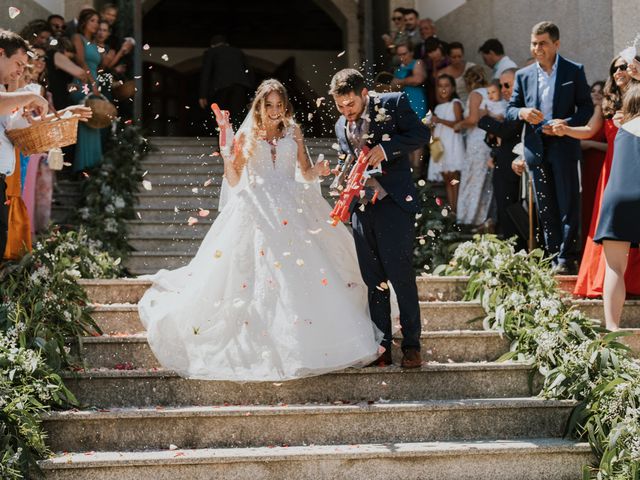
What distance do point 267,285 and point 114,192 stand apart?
4.34m

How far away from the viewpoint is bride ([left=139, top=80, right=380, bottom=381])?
5613 millimetres

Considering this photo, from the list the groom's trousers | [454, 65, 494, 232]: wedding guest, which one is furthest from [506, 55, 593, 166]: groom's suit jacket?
[454, 65, 494, 232]: wedding guest

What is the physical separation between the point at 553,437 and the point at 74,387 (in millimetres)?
2518

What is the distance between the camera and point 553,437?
18.0ft

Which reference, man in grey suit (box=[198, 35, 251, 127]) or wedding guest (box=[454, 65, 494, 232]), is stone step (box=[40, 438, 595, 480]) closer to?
wedding guest (box=[454, 65, 494, 232])

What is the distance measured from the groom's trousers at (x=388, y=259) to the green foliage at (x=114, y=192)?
10.7 ft

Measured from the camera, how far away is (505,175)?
8.28 m

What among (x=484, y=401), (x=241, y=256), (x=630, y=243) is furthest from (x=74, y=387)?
(x=630, y=243)

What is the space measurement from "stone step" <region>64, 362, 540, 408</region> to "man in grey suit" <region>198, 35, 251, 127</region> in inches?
252

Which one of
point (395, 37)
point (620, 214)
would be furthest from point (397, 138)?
point (395, 37)

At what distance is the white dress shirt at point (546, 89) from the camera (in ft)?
23.9

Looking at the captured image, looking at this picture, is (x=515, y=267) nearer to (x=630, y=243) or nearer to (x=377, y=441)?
(x=630, y=243)

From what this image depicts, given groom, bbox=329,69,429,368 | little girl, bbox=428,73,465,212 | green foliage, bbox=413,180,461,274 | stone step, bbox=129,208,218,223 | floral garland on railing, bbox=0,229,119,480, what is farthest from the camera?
little girl, bbox=428,73,465,212

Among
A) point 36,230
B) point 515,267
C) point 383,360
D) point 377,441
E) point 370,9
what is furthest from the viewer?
point 370,9
